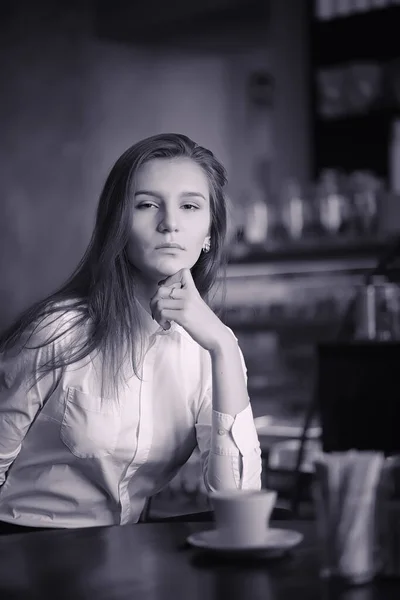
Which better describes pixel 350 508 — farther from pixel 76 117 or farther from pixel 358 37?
pixel 76 117

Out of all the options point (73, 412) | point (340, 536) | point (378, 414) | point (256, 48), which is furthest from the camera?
point (256, 48)

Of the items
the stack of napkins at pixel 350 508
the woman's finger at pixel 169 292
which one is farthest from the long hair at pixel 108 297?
the stack of napkins at pixel 350 508

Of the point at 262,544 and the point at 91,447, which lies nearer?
the point at 262,544

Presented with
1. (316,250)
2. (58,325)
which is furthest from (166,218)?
(316,250)

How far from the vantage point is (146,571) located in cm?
94

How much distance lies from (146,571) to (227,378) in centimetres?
51

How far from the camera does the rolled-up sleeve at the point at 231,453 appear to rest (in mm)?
1417

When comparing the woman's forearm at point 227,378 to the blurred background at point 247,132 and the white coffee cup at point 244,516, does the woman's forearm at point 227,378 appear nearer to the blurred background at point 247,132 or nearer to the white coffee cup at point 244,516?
the white coffee cup at point 244,516

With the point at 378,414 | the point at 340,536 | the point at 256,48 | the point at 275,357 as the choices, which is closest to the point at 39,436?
the point at 378,414

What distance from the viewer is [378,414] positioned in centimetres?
137

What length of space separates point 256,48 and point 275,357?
2.38 meters

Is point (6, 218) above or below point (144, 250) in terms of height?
above

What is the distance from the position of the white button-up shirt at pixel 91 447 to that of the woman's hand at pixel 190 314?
0.12 meters

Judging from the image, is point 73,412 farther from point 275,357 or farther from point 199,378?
point 275,357
